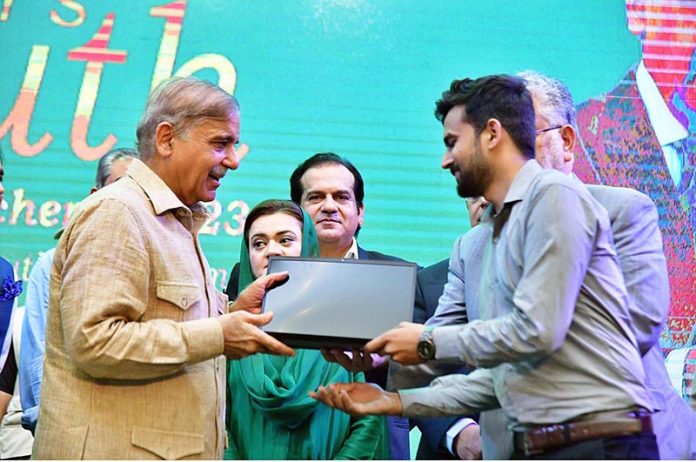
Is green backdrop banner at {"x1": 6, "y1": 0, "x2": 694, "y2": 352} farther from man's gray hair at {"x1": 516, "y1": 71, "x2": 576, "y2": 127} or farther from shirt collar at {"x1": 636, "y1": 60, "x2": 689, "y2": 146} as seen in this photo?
man's gray hair at {"x1": 516, "y1": 71, "x2": 576, "y2": 127}

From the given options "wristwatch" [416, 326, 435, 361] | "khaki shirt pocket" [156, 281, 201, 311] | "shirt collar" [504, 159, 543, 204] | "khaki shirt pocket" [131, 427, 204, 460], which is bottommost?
"khaki shirt pocket" [131, 427, 204, 460]

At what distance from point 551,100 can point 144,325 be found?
1461mm

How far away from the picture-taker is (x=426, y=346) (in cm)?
210

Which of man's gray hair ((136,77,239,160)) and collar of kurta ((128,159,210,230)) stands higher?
man's gray hair ((136,77,239,160))

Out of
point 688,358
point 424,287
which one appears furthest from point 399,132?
point 688,358

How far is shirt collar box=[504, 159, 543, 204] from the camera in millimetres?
2131

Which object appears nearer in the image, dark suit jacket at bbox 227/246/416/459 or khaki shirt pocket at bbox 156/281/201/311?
khaki shirt pocket at bbox 156/281/201/311

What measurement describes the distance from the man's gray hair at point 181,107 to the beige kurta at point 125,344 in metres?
0.18

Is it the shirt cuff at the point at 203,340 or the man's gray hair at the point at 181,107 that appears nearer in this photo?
the shirt cuff at the point at 203,340

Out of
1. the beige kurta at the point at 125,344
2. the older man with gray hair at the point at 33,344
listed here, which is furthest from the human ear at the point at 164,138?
the older man with gray hair at the point at 33,344

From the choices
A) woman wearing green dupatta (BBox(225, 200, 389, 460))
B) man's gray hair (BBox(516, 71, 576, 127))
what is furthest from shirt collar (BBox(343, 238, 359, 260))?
man's gray hair (BBox(516, 71, 576, 127))

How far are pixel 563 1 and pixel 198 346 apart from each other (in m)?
3.10

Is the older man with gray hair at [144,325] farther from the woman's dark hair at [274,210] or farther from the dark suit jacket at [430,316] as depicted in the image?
the dark suit jacket at [430,316]

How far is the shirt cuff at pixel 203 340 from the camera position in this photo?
2105 millimetres
